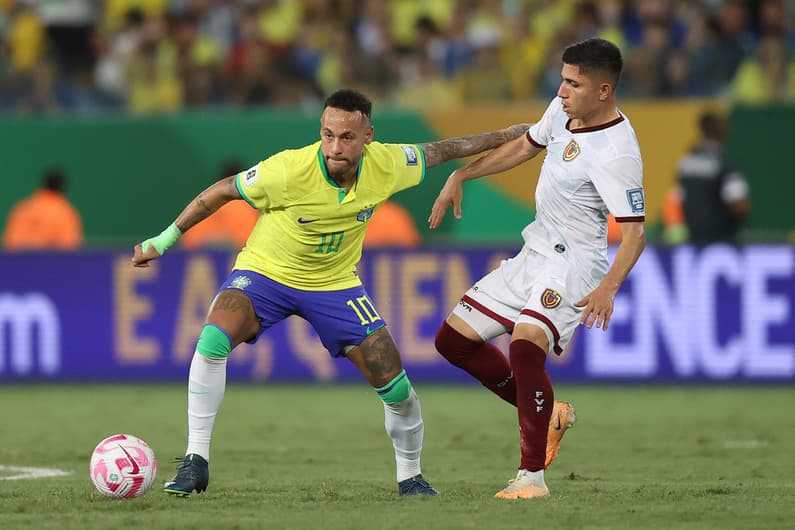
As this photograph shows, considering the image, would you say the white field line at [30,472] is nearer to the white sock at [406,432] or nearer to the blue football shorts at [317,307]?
the blue football shorts at [317,307]

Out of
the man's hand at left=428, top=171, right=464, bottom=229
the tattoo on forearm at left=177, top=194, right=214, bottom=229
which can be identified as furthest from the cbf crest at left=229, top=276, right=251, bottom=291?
the man's hand at left=428, top=171, right=464, bottom=229

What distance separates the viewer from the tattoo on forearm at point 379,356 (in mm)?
7586

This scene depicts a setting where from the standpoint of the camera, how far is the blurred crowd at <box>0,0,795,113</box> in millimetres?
16734

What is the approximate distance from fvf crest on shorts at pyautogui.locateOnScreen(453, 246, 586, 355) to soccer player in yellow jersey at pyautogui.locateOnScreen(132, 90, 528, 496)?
0.57 m

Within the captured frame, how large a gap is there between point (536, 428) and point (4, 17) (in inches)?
544

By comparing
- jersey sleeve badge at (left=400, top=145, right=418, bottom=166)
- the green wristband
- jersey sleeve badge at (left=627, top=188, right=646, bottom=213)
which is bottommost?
the green wristband

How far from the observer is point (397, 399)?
763 centimetres

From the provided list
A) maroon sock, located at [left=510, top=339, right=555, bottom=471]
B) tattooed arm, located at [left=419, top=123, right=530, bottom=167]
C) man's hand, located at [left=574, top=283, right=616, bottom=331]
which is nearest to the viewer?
man's hand, located at [left=574, top=283, right=616, bottom=331]

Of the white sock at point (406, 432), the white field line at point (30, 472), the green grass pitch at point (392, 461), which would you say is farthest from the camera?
the white field line at point (30, 472)

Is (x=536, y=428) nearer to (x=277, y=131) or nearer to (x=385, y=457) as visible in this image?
(x=385, y=457)

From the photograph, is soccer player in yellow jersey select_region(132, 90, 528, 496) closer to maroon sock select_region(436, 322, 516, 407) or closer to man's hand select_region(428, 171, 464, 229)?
man's hand select_region(428, 171, 464, 229)

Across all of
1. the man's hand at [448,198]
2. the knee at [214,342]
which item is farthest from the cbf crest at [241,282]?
the man's hand at [448,198]

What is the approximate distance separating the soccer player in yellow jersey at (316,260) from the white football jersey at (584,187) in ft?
1.56

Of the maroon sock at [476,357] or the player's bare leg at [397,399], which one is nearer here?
the player's bare leg at [397,399]
